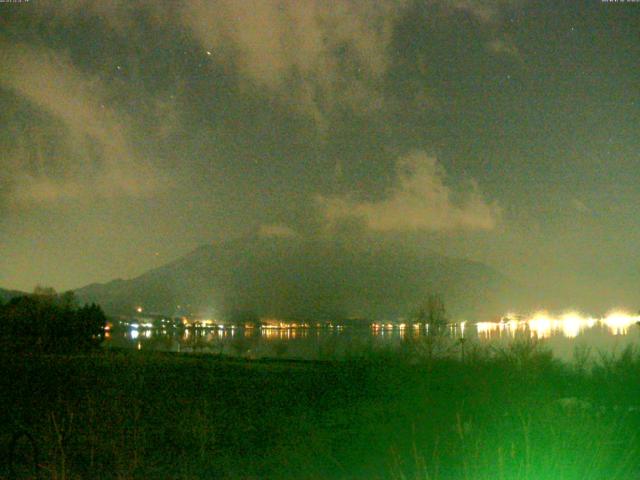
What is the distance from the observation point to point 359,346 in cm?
2462

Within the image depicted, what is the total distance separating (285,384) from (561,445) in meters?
15.1

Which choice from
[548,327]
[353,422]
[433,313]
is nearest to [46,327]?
[433,313]

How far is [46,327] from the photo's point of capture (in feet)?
142

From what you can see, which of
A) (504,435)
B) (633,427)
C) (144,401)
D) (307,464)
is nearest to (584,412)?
(633,427)

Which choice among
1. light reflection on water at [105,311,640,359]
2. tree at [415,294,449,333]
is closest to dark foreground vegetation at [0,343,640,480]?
light reflection on water at [105,311,640,359]

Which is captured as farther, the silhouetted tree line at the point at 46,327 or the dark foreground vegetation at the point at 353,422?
the silhouetted tree line at the point at 46,327

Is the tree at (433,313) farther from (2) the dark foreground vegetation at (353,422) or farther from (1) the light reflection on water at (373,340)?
(2) the dark foreground vegetation at (353,422)

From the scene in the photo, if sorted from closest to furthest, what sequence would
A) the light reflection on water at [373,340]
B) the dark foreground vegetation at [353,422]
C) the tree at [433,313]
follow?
the dark foreground vegetation at [353,422], the light reflection on water at [373,340], the tree at [433,313]

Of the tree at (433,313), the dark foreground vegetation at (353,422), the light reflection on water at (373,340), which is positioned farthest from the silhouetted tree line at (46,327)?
the tree at (433,313)

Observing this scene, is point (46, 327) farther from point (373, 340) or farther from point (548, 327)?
point (548, 327)

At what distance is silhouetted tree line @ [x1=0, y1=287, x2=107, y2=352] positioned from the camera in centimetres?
4038

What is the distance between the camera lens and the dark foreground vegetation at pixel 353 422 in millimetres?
10211

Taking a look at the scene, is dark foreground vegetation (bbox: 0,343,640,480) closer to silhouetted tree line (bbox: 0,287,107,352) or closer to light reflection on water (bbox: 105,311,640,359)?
light reflection on water (bbox: 105,311,640,359)

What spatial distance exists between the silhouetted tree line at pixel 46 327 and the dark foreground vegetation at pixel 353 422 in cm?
1651
